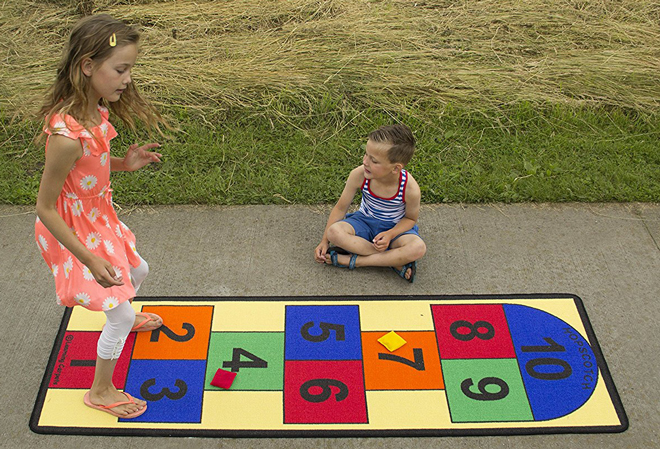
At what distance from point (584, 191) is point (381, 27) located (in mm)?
2332

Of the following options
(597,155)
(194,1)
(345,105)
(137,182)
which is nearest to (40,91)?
(137,182)

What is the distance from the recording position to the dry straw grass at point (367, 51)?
4.67 m

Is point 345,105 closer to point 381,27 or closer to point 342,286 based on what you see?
point 381,27

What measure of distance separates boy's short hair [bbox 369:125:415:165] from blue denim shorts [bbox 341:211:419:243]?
420 mm

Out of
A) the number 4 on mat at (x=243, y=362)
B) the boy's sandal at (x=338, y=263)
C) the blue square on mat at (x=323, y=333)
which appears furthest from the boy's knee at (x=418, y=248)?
the number 4 on mat at (x=243, y=362)

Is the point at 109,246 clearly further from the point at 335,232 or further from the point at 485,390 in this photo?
the point at 485,390

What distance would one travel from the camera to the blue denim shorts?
11.1ft

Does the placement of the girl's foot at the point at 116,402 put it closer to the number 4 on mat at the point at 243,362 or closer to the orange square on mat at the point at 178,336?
the orange square on mat at the point at 178,336

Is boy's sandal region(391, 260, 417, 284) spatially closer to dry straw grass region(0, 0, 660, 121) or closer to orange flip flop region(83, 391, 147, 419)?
orange flip flop region(83, 391, 147, 419)

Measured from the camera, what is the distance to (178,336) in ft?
9.79

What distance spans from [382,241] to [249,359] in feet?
2.94

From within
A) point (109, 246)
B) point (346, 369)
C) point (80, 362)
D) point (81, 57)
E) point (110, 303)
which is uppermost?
point (81, 57)

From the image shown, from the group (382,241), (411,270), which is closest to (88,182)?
(382,241)

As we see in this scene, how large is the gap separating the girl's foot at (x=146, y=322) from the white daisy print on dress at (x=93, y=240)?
0.69m
